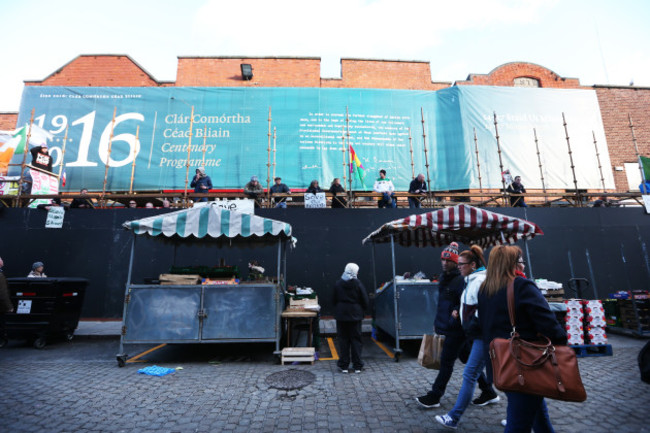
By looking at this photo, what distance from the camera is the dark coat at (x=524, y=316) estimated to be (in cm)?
247

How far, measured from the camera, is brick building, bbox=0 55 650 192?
62.8 ft

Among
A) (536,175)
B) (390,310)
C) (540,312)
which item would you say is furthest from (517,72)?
(540,312)

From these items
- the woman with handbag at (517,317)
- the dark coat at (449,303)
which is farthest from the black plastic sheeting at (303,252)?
the woman with handbag at (517,317)

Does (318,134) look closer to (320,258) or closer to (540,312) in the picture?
(320,258)

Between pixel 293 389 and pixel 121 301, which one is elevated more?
pixel 121 301

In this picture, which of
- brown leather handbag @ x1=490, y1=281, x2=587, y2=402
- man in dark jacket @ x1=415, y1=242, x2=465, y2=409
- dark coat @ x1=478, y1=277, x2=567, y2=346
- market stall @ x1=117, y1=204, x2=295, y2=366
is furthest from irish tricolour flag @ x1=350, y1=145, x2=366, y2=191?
brown leather handbag @ x1=490, y1=281, x2=587, y2=402

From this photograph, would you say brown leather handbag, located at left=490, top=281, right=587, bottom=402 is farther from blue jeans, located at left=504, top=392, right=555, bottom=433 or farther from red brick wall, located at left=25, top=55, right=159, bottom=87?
red brick wall, located at left=25, top=55, right=159, bottom=87

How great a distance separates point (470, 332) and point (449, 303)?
28.5 inches

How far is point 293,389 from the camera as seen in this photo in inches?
195

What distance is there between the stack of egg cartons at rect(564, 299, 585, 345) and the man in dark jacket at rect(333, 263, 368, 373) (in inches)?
193

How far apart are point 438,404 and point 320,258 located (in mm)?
6921

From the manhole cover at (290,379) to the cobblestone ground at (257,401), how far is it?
0.13m

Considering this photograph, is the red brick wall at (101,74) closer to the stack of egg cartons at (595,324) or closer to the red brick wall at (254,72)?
the red brick wall at (254,72)

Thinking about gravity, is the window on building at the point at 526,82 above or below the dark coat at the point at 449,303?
above
